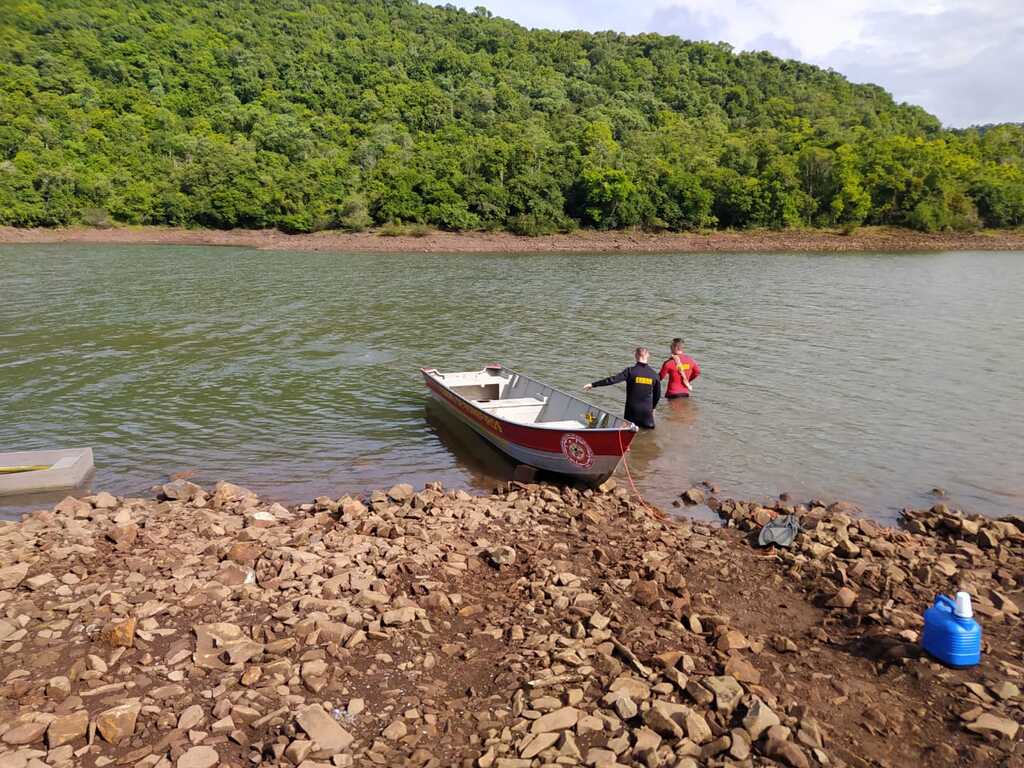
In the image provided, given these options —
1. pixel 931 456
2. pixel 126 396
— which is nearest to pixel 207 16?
pixel 126 396

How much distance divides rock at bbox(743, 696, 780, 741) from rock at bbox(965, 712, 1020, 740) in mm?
1451

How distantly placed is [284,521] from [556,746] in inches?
225

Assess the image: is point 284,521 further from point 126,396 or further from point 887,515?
point 126,396

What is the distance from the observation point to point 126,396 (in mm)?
17531

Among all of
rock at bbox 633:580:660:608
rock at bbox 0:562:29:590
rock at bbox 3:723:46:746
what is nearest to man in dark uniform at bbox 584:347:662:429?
rock at bbox 633:580:660:608

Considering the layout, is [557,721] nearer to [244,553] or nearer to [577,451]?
[244,553]

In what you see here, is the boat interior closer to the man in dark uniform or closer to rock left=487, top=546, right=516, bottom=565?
the man in dark uniform

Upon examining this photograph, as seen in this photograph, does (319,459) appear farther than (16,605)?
Yes

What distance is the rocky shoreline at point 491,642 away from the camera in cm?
502

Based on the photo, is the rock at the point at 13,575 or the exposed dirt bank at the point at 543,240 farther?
the exposed dirt bank at the point at 543,240

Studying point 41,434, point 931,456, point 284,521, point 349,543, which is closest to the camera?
point 349,543

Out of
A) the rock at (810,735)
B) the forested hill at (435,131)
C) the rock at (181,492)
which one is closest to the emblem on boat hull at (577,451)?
the rock at (181,492)

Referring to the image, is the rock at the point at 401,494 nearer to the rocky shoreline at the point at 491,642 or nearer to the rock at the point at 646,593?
the rocky shoreline at the point at 491,642

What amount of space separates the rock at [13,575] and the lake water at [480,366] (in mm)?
4206
